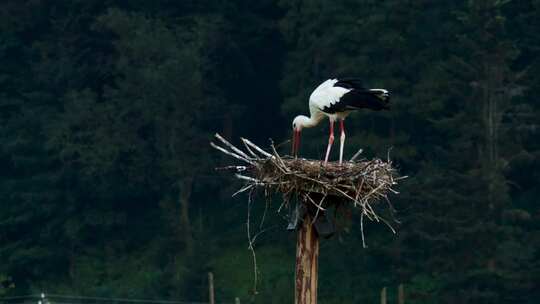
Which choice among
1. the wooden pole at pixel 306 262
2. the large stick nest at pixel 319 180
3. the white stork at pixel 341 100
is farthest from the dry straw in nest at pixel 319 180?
the white stork at pixel 341 100

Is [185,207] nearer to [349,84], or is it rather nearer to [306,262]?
[349,84]

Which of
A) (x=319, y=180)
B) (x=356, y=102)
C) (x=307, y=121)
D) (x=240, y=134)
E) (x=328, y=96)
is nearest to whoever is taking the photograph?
(x=319, y=180)

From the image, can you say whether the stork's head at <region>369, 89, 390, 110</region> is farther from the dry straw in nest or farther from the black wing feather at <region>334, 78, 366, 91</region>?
the dry straw in nest

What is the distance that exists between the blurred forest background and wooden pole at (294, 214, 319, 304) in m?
15.8

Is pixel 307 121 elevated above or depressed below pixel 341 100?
below

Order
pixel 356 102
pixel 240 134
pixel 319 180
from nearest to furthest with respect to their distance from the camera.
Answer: pixel 319 180
pixel 356 102
pixel 240 134

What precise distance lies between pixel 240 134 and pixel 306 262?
2373 centimetres

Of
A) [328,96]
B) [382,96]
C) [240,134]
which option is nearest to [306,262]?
[328,96]

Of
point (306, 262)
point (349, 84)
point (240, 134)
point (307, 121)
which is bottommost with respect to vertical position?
point (306, 262)

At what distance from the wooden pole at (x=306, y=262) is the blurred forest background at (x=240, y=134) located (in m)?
15.8

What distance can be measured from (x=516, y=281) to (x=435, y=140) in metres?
4.90

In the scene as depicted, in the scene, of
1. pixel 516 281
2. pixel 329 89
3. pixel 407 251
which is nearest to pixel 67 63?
pixel 407 251

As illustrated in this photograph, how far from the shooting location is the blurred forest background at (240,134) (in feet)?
96.4

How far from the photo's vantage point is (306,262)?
42.2 ft
